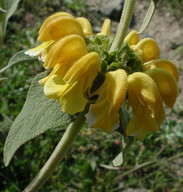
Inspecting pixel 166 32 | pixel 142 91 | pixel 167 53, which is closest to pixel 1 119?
pixel 142 91

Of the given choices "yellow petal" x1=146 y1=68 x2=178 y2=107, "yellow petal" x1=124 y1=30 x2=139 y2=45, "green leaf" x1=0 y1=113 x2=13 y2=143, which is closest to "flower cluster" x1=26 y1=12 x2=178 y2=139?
"yellow petal" x1=146 y1=68 x2=178 y2=107

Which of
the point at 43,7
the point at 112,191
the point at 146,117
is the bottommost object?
the point at 112,191

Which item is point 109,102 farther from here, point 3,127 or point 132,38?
point 3,127

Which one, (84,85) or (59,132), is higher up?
(84,85)

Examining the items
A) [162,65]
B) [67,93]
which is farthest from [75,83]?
[162,65]

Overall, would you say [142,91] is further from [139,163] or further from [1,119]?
[139,163]

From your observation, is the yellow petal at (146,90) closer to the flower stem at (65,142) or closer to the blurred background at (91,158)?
the flower stem at (65,142)

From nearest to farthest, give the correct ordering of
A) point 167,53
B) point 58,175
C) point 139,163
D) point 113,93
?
point 113,93 < point 58,175 < point 139,163 < point 167,53

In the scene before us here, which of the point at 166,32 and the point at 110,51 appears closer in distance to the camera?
the point at 110,51
